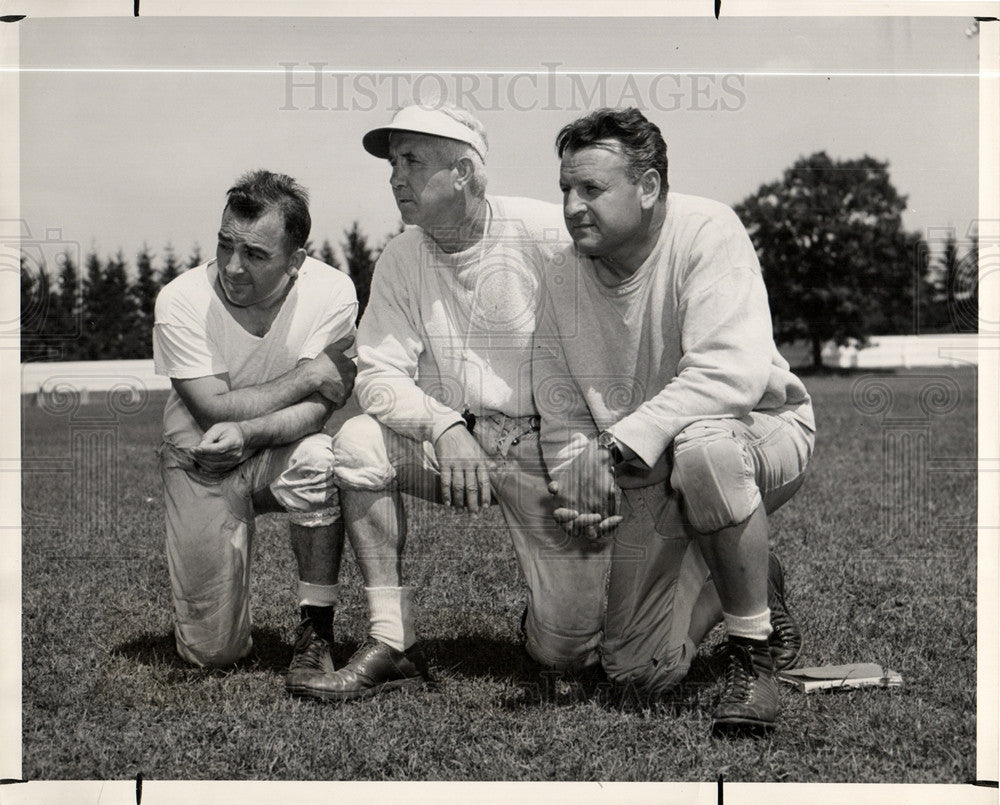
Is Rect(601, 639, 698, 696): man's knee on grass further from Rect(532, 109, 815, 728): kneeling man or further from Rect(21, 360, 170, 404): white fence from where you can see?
Rect(21, 360, 170, 404): white fence

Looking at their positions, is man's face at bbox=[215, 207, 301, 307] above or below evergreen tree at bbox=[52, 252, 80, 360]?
above

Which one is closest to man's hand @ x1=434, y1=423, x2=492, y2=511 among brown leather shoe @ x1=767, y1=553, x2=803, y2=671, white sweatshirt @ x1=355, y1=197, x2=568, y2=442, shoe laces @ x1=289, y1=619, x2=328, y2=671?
white sweatshirt @ x1=355, y1=197, x2=568, y2=442

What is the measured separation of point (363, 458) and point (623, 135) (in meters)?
1.21

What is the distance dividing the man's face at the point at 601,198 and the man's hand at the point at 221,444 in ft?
4.02

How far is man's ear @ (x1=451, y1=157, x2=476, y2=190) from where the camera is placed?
3.45 meters

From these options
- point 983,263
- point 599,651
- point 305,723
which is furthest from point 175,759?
point 983,263

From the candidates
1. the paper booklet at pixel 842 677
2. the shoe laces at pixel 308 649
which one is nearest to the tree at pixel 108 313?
the shoe laces at pixel 308 649

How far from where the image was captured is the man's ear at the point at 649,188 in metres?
3.28

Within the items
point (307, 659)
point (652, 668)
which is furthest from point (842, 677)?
point (307, 659)

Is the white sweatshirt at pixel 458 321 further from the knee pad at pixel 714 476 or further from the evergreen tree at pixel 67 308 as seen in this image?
the evergreen tree at pixel 67 308

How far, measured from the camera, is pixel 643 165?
129 inches

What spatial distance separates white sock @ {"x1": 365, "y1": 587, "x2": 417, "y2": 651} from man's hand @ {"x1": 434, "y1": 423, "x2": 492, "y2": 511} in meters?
0.35

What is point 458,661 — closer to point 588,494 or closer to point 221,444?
point 588,494

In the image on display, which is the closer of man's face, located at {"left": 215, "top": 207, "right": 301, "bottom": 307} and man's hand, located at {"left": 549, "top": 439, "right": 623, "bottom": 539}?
man's hand, located at {"left": 549, "top": 439, "right": 623, "bottom": 539}
